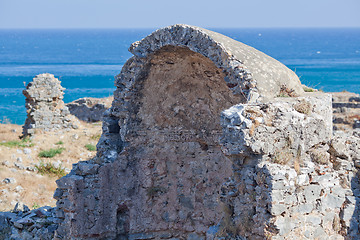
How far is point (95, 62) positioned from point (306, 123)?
272 ft

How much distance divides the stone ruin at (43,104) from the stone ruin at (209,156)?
1110 centimetres

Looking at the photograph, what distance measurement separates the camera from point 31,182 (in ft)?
47.7

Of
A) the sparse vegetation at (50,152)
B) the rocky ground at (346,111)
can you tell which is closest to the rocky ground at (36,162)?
the sparse vegetation at (50,152)

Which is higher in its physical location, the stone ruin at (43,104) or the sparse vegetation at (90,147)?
the stone ruin at (43,104)

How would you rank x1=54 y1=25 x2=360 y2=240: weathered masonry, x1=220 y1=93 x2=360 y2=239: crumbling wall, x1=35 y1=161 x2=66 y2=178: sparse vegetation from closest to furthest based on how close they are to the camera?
x1=220 y1=93 x2=360 y2=239: crumbling wall → x1=54 y1=25 x2=360 y2=240: weathered masonry → x1=35 y1=161 x2=66 y2=178: sparse vegetation

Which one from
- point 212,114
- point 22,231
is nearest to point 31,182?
point 22,231

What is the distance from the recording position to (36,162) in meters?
16.6

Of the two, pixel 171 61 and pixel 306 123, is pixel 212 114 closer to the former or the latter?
pixel 171 61

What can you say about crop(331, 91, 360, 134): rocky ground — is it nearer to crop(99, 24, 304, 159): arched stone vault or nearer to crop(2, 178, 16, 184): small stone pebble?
crop(2, 178, 16, 184): small stone pebble

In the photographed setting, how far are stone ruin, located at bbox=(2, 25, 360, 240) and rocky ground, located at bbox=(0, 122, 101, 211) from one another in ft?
11.9

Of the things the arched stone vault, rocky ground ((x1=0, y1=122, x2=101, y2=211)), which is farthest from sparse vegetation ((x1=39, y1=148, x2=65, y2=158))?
the arched stone vault

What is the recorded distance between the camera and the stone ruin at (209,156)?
6312mm

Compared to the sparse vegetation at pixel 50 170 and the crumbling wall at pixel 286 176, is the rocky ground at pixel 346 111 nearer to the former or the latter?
the sparse vegetation at pixel 50 170

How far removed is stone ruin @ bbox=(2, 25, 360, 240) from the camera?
631cm
